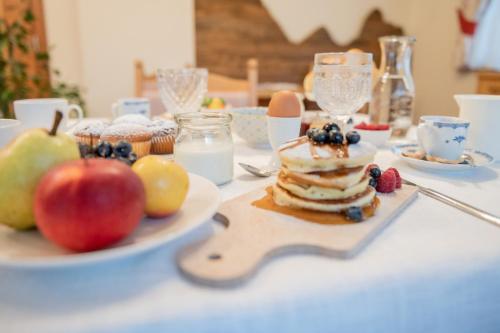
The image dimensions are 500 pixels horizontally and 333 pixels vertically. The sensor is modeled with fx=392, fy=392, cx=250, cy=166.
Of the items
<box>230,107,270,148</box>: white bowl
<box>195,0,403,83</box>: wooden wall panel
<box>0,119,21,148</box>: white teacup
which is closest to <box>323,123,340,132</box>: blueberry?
<box>230,107,270,148</box>: white bowl

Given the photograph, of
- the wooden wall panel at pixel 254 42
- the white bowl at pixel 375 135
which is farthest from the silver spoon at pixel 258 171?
the wooden wall panel at pixel 254 42

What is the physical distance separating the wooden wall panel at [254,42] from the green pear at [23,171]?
3119 mm

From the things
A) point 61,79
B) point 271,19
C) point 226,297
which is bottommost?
point 226,297

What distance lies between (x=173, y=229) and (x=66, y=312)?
16 centimetres

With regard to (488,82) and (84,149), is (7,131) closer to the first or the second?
(84,149)

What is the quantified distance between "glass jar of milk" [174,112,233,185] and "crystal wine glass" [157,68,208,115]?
1.55 ft

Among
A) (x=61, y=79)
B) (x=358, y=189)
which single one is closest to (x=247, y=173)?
(x=358, y=189)

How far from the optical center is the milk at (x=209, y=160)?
0.77 metres

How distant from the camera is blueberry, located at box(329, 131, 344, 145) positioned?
24.2 inches

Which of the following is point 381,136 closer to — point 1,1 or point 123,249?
point 123,249

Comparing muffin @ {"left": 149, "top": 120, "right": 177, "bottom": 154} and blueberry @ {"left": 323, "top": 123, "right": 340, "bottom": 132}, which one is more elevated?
blueberry @ {"left": 323, "top": 123, "right": 340, "bottom": 132}

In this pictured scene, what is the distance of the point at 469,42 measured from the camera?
3.22m

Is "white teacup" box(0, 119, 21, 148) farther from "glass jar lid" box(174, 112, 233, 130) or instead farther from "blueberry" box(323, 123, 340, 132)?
"blueberry" box(323, 123, 340, 132)

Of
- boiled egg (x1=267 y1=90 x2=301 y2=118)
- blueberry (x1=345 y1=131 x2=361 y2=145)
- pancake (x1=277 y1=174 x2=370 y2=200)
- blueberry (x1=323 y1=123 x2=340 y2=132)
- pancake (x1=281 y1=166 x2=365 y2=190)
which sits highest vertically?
boiled egg (x1=267 y1=90 x2=301 y2=118)
